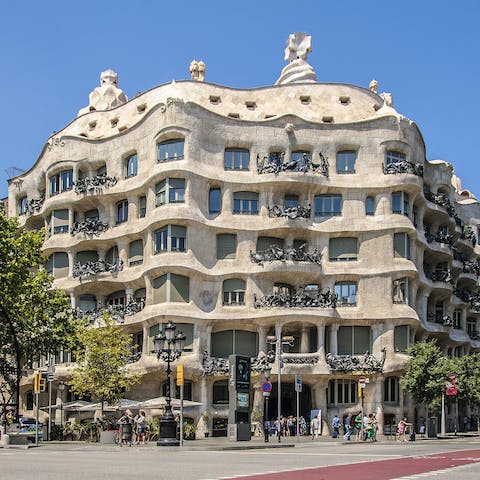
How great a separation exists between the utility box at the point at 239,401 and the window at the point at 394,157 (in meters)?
24.1

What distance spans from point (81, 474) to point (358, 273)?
4238cm

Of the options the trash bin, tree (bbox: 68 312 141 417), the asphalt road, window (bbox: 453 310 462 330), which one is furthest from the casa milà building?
the asphalt road

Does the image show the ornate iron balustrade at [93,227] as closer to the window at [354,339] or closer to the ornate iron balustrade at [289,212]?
the ornate iron balustrade at [289,212]

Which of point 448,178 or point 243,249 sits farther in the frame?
point 448,178

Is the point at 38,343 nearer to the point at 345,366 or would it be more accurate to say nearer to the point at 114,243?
the point at 114,243

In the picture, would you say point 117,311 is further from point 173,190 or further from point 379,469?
point 379,469

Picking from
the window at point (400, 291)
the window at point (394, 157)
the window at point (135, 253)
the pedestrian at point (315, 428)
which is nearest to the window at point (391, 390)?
the window at point (400, 291)

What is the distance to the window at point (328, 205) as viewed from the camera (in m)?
63.3

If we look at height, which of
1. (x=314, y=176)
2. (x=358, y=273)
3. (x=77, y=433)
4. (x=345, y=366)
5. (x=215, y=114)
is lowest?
(x=77, y=433)

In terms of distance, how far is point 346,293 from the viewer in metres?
62.1

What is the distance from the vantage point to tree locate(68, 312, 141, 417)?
5500cm

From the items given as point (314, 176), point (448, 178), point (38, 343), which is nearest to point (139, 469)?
point (38, 343)

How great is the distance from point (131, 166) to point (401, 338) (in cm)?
2236

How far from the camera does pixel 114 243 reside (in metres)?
64.8
